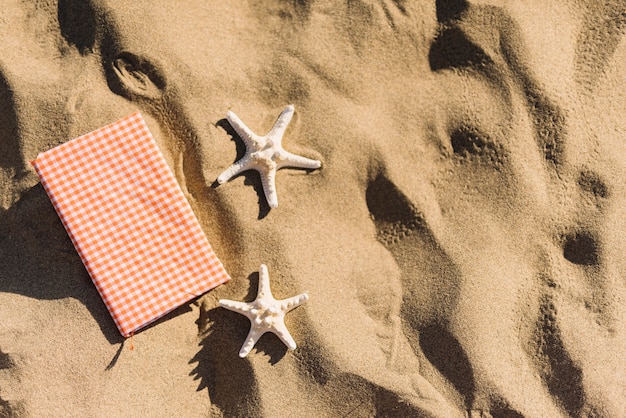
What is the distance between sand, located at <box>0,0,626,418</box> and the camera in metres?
3.20

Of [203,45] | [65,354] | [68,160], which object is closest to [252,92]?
[203,45]

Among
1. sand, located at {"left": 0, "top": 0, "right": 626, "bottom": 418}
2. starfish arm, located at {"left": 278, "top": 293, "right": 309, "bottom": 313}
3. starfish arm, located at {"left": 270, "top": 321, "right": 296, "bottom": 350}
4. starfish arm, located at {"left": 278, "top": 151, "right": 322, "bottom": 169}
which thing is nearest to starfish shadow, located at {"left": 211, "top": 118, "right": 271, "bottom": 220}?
sand, located at {"left": 0, "top": 0, "right": 626, "bottom": 418}

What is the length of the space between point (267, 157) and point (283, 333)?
1.12 metres

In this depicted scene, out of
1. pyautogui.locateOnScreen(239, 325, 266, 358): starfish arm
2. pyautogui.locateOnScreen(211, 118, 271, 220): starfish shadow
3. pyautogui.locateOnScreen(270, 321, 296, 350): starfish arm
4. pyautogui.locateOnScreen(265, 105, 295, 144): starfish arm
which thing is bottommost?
pyautogui.locateOnScreen(239, 325, 266, 358): starfish arm

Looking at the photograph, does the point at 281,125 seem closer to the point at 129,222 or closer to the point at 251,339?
the point at 129,222

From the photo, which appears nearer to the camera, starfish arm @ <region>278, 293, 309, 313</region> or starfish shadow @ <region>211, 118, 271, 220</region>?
starfish arm @ <region>278, 293, 309, 313</region>

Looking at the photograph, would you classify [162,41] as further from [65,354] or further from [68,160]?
[65,354]

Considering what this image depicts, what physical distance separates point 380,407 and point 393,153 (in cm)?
169

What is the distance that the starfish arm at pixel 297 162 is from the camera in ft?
10.4

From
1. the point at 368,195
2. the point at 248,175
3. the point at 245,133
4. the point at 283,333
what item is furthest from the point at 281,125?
the point at 283,333

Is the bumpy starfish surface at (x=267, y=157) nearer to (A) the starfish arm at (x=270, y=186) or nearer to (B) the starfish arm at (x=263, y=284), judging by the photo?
(A) the starfish arm at (x=270, y=186)

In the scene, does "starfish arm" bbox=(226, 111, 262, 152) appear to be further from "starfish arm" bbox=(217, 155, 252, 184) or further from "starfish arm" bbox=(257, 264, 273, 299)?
"starfish arm" bbox=(257, 264, 273, 299)

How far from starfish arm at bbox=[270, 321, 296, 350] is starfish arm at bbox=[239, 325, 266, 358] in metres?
0.09

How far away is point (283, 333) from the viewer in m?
3.11
